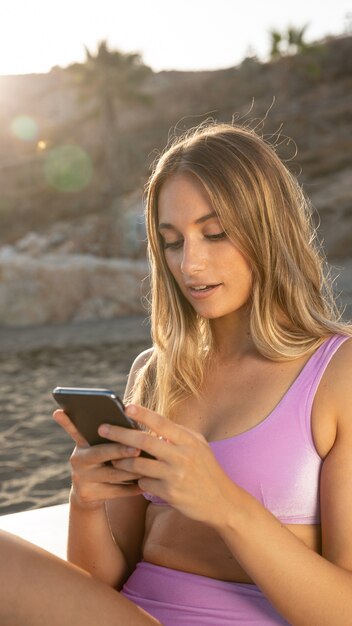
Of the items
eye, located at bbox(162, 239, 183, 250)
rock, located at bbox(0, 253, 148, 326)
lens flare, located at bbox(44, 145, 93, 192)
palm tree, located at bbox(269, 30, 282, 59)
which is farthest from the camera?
palm tree, located at bbox(269, 30, 282, 59)

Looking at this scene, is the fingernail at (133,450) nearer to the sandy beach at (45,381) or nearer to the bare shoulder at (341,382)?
the bare shoulder at (341,382)

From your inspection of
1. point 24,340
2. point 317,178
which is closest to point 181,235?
point 24,340

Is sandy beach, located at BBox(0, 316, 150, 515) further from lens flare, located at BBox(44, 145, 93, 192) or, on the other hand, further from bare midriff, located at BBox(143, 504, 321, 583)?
lens flare, located at BBox(44, 145, 93, 192)

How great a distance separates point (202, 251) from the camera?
2062 millimetres

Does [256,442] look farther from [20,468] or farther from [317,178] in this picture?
[317,178]

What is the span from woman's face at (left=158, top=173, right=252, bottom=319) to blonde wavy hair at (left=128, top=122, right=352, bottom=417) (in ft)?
0.08

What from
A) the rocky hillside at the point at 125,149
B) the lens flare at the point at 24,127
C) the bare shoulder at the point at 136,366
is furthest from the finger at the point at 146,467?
the lens flare at the point at 24,127

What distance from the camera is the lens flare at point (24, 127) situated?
38947 mm

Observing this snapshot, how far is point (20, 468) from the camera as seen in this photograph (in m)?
6.98

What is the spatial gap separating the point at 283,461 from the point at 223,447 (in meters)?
0.13

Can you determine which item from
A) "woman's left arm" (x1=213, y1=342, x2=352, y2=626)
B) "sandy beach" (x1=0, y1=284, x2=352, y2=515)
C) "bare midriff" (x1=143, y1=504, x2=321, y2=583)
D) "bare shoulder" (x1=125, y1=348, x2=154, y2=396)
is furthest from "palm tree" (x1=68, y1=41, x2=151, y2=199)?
"woman's left arm" (x1=213, y1=342, x2=352, y2=626)

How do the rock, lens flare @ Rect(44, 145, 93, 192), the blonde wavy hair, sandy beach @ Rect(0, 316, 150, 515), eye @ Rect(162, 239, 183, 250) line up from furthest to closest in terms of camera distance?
lens flare @ Rect(44, 145, 93, 192) < the rock < sandy beach @ Rect(0, 316, 150, 515) < eye @ Rect(162, 239, 183, 250) < the blonde wavy hair

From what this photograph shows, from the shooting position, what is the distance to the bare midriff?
6.22 feet

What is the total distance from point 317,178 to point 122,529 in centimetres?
2559
